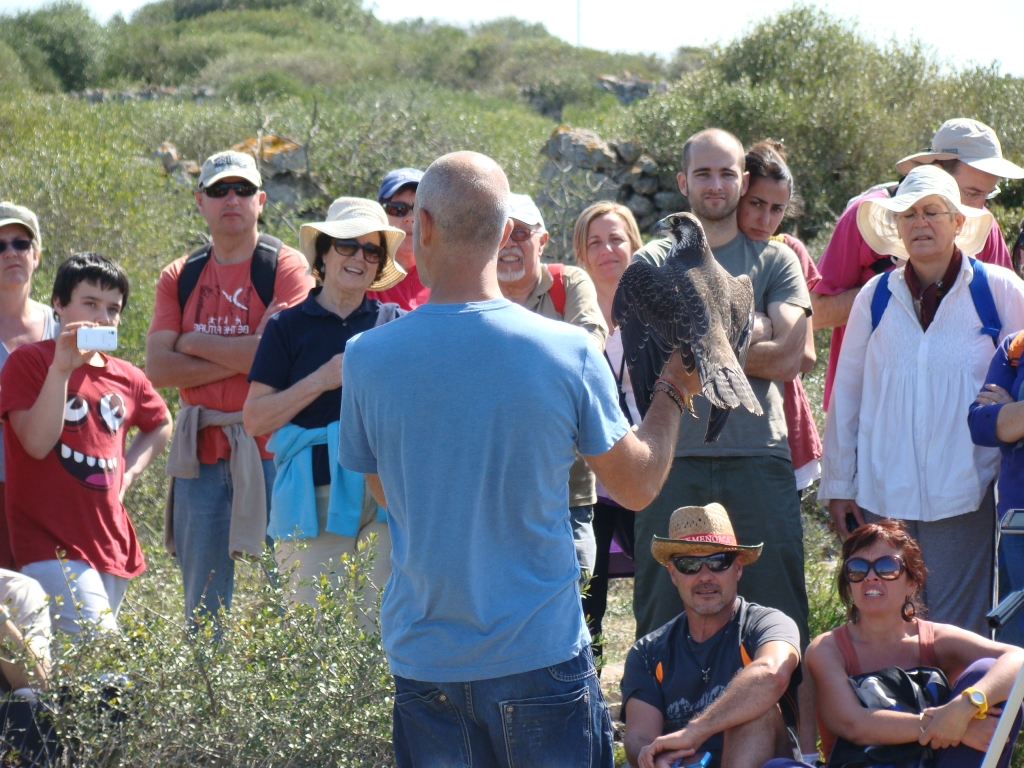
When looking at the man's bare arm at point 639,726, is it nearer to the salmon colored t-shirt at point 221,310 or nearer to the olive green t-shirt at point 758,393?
the olive green t-shirt at point 758,393

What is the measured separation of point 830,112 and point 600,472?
1369 centimetres

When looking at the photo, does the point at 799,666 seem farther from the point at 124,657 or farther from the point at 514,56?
the point at 514,56

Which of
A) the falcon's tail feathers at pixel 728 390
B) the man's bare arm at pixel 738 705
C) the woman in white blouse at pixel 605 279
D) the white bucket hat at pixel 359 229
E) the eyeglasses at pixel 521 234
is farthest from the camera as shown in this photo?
Result: the woman in white blouse at pixel 605 279

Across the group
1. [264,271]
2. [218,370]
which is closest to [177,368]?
[218,370]

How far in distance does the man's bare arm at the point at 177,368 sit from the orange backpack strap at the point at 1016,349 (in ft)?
10.3

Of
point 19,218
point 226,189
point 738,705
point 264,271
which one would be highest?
point 226,189

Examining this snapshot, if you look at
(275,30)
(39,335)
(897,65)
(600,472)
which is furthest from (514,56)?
(600,472)

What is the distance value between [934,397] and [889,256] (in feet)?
3.13

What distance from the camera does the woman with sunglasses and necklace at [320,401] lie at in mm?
3916

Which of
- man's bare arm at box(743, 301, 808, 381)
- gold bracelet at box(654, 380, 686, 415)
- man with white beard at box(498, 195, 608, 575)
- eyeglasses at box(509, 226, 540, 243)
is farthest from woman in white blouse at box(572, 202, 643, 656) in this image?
gold bracelet at box(654, 380, 686, 415)

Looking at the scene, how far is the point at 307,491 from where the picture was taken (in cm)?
392

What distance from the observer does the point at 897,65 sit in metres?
16.6

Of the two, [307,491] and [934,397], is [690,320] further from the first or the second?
[307,491]

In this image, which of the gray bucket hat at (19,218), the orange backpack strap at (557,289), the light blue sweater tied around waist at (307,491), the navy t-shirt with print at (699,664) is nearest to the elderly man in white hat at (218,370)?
the light blue sweater tied around waist at (307,491)
